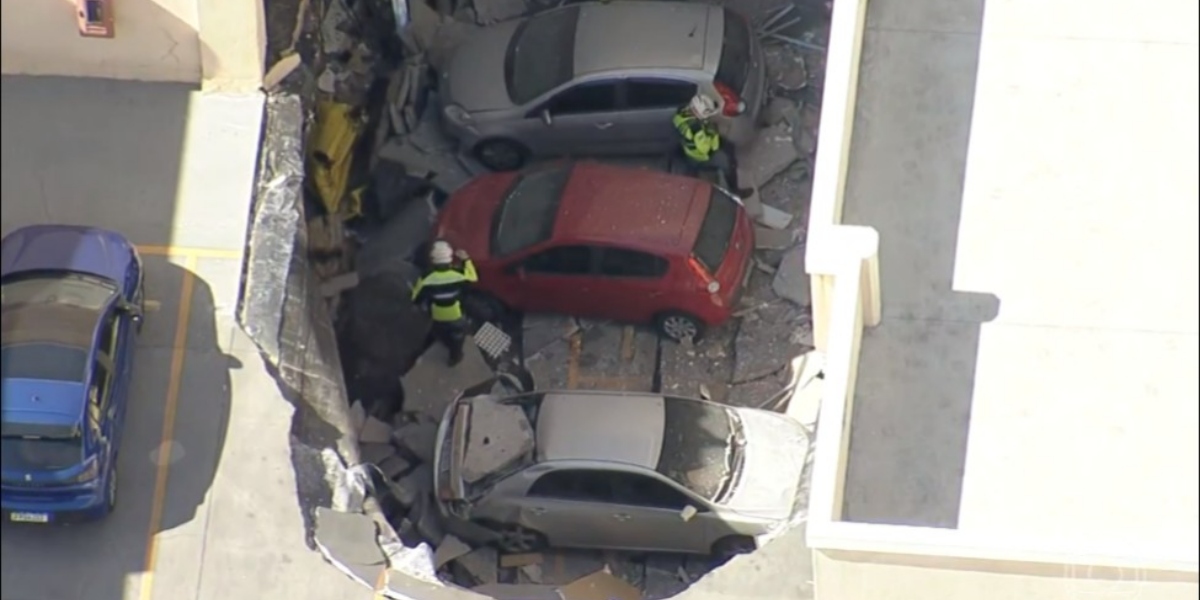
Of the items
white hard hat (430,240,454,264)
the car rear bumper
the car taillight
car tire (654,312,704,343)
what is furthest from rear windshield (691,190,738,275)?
the car rear bumper

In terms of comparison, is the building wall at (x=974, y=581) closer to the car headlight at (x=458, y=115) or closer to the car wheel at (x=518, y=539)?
the car wheel at (x=518, y=539)

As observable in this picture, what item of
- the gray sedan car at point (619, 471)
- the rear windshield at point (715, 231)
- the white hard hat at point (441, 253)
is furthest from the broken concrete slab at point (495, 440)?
the rear windshield at point (715, 231)

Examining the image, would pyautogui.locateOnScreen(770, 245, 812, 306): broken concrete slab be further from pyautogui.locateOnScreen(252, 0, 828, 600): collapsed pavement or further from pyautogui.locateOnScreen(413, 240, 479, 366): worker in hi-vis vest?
pyautogui.locateOnScreen(413, 240, 479, 366): worker in hi-vis vest

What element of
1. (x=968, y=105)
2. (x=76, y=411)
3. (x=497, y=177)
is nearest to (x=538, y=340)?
(x=497, y=177)

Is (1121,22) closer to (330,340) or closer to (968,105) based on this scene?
(968,105)

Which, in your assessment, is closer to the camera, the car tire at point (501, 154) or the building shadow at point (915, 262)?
the building shadow at point (915, 262)

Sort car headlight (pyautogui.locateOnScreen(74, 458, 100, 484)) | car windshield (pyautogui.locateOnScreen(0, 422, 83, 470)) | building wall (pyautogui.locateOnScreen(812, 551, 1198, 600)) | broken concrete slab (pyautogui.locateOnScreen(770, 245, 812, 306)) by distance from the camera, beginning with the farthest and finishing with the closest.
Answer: broken concrete slab (pyautogui.locateOnScreen(770, 245, 812, 306)), car headlight (pyautogui.locateOnScreen(74, 458, 100, 484)), car windshield (pyautogui.locateOnScreen(0, 422, 83, 470)), building wall (pyautogui.locateOnScreen(812, 551, 1198, 600))

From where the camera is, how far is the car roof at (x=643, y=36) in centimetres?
1734

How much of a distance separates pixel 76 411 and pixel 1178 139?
8.36m

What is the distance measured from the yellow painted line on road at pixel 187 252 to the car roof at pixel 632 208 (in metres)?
2.92

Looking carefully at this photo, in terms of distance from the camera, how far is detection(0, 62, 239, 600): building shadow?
14297 millimetres

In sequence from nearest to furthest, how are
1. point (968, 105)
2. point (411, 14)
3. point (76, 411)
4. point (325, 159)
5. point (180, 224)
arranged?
point (968, 105)
point (76, 411)
point (180, 224)
point (325, 159)
point (411, 14)

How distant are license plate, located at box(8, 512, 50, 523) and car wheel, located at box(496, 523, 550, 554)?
146 inches

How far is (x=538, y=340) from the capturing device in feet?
55.2
